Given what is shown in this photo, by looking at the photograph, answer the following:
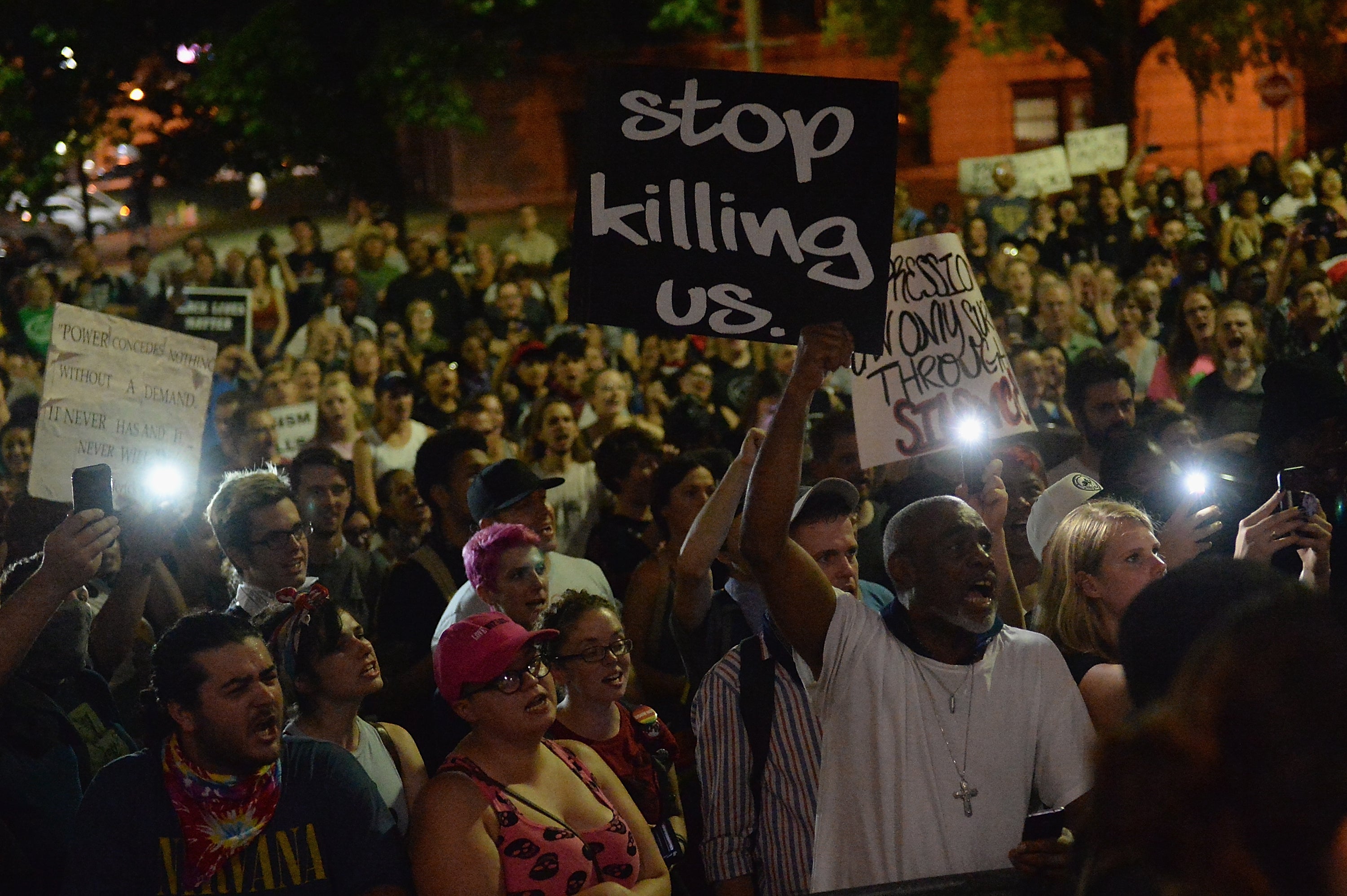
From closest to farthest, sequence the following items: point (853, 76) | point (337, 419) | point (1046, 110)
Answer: point (337, 419) → point (853, 76) → point (1046, 110)

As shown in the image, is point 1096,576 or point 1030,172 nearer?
point 1096,576

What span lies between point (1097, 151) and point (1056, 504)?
48.6 ft

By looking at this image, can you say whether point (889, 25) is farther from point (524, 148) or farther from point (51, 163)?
point (51, 163)

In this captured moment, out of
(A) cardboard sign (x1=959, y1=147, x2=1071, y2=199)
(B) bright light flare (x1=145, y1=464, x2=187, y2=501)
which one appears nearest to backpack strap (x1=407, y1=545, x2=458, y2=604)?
(B) bright light flare (x1=145, y1=464, x2=187, y2=501)

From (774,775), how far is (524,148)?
27.7 metres

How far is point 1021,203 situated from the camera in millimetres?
17703

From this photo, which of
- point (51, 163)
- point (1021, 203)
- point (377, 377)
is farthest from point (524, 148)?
point (377, 377)

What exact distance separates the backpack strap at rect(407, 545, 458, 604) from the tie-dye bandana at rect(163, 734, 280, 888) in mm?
1958

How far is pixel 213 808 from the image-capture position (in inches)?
146

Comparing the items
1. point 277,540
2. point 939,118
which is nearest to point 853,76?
point 939,118

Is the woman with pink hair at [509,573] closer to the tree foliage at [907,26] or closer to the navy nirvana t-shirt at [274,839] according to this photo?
the navy nirvana t-shirt at [274,839]

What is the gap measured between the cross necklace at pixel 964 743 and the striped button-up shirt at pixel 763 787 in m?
0.49

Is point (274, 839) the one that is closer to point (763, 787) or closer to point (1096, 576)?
point (763, 787)

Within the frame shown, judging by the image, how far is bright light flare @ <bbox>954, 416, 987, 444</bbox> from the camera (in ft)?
19.5
